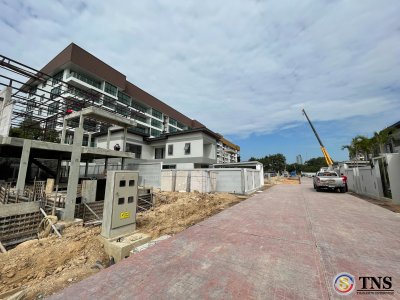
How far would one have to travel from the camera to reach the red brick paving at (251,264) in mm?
3041

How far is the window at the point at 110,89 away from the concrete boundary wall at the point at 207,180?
3304 cm

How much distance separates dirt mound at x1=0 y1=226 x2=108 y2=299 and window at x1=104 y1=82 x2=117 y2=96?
1623 inches

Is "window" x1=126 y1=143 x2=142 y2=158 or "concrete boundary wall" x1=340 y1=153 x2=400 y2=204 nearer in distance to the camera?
"concrete boundary wall" x1=340 y1=153 x2=400 y2=204

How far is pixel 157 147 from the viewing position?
3034cm

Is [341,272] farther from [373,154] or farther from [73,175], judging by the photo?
[373,154]

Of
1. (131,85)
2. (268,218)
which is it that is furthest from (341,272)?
(131,85)

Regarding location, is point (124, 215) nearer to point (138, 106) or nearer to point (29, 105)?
point (29, 105)

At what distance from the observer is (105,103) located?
21.1 meters

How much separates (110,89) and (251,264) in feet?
154

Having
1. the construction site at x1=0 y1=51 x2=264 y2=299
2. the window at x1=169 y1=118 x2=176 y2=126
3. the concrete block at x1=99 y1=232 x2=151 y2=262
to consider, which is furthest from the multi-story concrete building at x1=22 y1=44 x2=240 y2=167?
the concrete block at x1=99 y1=232 x2=151 y2=262

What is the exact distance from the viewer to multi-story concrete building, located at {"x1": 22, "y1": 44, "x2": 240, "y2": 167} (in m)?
17.6

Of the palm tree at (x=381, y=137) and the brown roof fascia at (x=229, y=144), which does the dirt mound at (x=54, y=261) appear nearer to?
the palm tree at (x=381, y=137)

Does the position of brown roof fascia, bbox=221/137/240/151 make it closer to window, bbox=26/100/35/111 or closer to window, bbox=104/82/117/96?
window, bbox=104/82/117/96

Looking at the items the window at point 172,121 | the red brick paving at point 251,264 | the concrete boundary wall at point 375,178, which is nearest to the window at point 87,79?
the window at point 172,121
